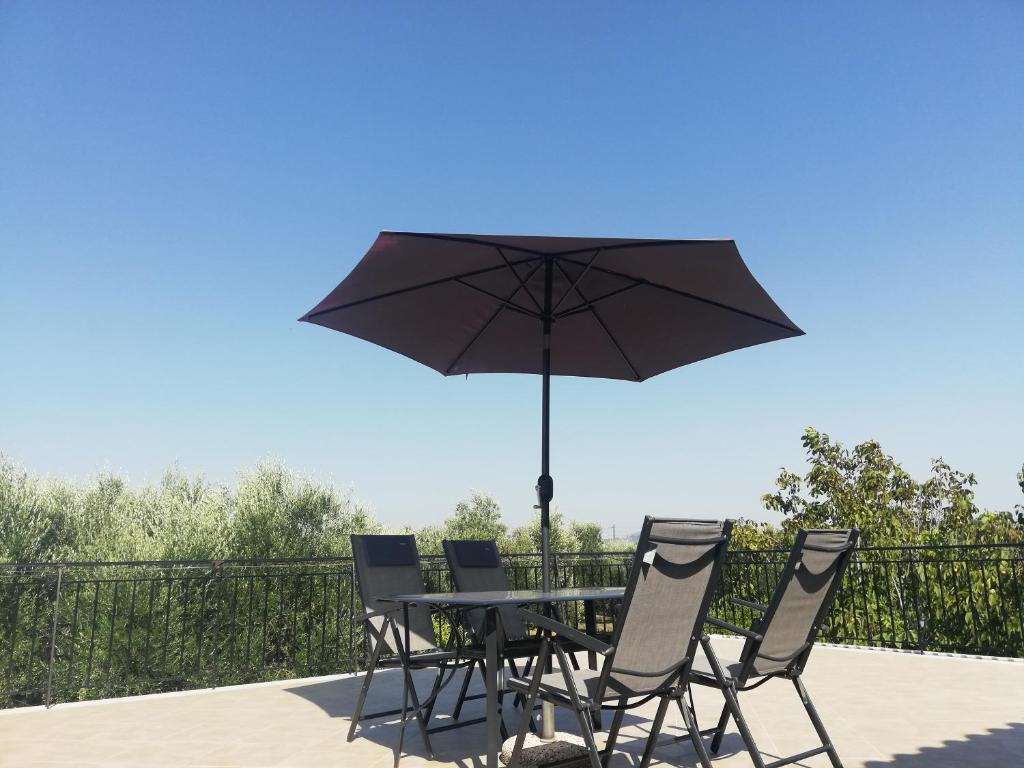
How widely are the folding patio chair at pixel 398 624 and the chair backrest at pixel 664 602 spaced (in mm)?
1249

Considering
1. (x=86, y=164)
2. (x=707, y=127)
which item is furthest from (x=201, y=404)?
(x=707, y=127)

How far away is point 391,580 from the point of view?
4266 millimetres

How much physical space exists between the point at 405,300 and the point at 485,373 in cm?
125

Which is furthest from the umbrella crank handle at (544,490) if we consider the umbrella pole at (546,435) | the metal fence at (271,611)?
the metal fence at (271,611)

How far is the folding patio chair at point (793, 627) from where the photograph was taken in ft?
9.32

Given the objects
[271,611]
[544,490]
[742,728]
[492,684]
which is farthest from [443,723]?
[271,611]

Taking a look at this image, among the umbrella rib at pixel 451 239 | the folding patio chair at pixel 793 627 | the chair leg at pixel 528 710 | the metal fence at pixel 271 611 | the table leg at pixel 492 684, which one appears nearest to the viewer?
the chair leg at pixel 528 710

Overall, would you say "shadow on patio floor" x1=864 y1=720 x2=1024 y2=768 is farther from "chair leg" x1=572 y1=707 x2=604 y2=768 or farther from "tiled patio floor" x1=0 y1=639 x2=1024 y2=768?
"chair leg" x1=572 y1=707 x2=604 y2=768

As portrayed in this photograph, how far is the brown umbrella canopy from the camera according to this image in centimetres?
342

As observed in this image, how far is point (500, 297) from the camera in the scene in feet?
13.6

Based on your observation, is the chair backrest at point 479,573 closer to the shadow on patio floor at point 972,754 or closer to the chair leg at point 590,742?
the chair leg at point 590,742

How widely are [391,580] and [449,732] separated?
3.17 feet

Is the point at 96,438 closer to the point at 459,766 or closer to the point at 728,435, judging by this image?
the point at 728,435

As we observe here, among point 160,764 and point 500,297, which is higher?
point 500,297
